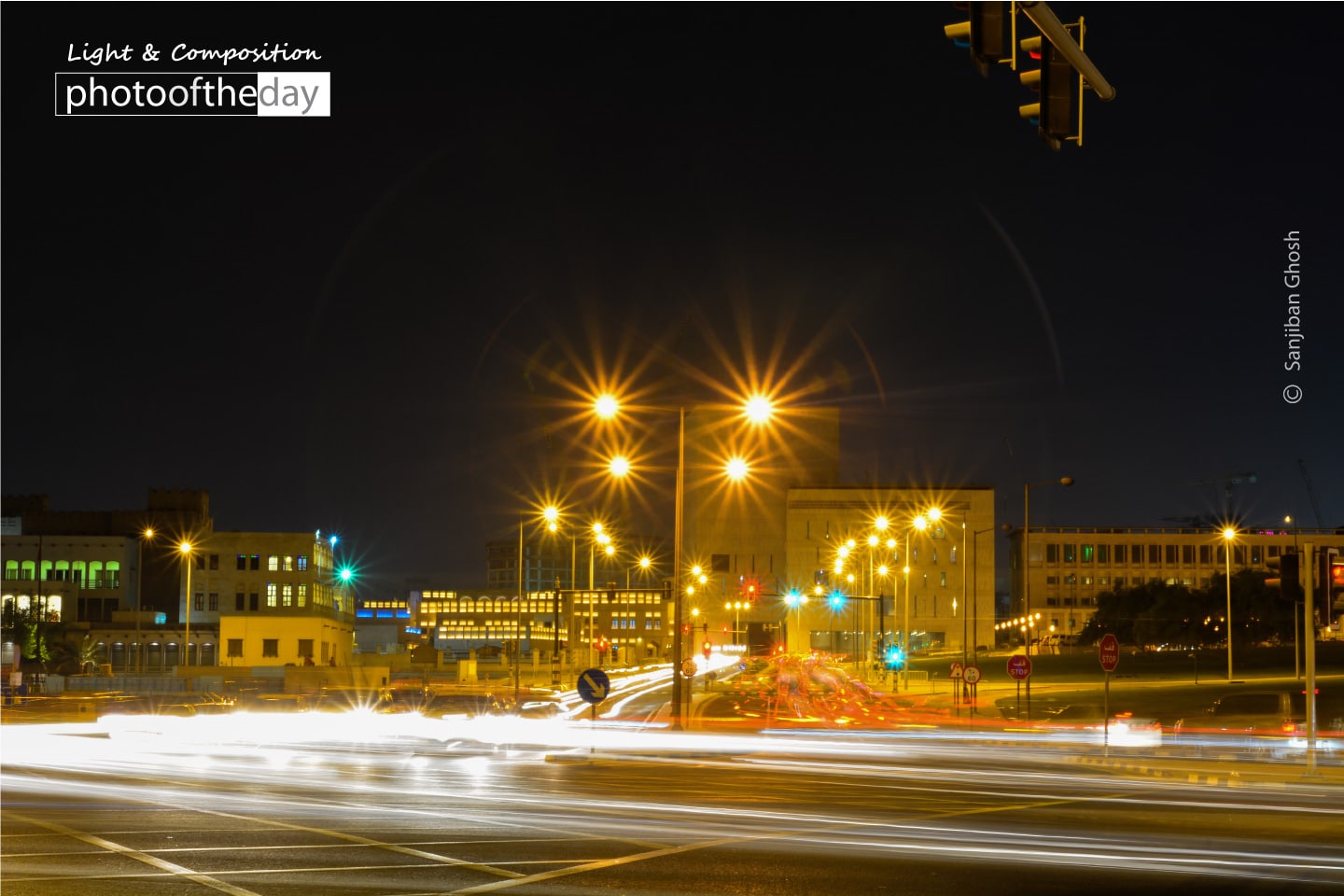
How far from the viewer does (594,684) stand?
92.5 ft

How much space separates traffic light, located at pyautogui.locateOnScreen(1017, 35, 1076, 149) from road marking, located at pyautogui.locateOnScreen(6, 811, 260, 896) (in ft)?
32.3

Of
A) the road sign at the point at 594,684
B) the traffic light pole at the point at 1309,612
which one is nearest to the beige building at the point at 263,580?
the road sign at the point at 594,684

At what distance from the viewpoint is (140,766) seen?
26.9 metres

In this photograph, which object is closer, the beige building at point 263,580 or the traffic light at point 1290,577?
the traffic light at point 1290,577

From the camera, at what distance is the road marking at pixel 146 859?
41.7ft

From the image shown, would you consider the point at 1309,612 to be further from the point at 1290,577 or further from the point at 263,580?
the point at 263,580

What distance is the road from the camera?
1339 centimetres

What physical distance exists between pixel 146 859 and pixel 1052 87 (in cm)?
1190

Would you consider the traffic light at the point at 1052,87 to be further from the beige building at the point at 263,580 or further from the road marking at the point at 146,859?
the beige building at the point at 263,580

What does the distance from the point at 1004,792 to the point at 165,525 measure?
12455 centimetres

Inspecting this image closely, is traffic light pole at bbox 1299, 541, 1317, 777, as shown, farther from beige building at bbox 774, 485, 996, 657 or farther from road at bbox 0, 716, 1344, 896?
beige building at bbox 774, 485, 996, 657

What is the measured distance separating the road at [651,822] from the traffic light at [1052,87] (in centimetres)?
704

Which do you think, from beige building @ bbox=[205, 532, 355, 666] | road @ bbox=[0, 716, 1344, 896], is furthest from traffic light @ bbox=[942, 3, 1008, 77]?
beige building @ bbox=[205, 532, 355, 666]

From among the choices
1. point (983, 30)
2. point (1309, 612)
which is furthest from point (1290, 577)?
point (983, 30)
